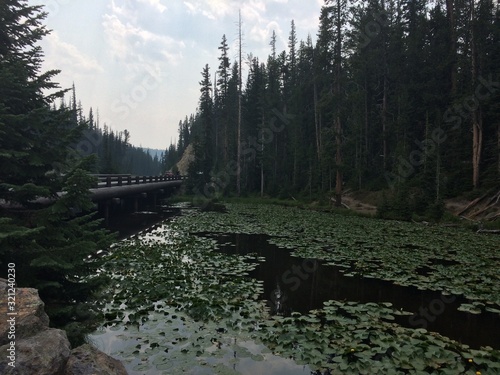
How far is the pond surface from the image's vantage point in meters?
5.18

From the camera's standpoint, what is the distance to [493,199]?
20484 millimetres

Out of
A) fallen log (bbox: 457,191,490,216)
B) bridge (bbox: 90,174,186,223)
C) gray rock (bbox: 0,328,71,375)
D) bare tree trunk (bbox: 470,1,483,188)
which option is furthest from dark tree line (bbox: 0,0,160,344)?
bare tree trunk (bbox: 470,1,483,188)

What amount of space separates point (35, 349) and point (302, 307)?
5.69 metres

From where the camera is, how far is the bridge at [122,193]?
19.9 m

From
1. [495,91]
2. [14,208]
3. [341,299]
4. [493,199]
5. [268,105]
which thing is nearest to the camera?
[14,208]

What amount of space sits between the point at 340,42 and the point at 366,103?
13.7 meters

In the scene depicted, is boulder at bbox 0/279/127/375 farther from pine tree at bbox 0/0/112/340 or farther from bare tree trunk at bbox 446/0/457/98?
bare tree trunk at bbox 446/0/457/98

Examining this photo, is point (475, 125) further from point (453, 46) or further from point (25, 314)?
point (25, 314)

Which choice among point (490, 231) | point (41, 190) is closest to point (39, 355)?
point (41, 190)

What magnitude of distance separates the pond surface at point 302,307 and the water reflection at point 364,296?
3 cm

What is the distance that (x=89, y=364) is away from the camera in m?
3.79

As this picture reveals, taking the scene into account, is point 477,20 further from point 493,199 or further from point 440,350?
point 440,350

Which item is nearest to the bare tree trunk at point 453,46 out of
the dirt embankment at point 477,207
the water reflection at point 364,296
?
the dirt embankment at point 477,207

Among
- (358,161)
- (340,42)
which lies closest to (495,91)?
(340,42)
